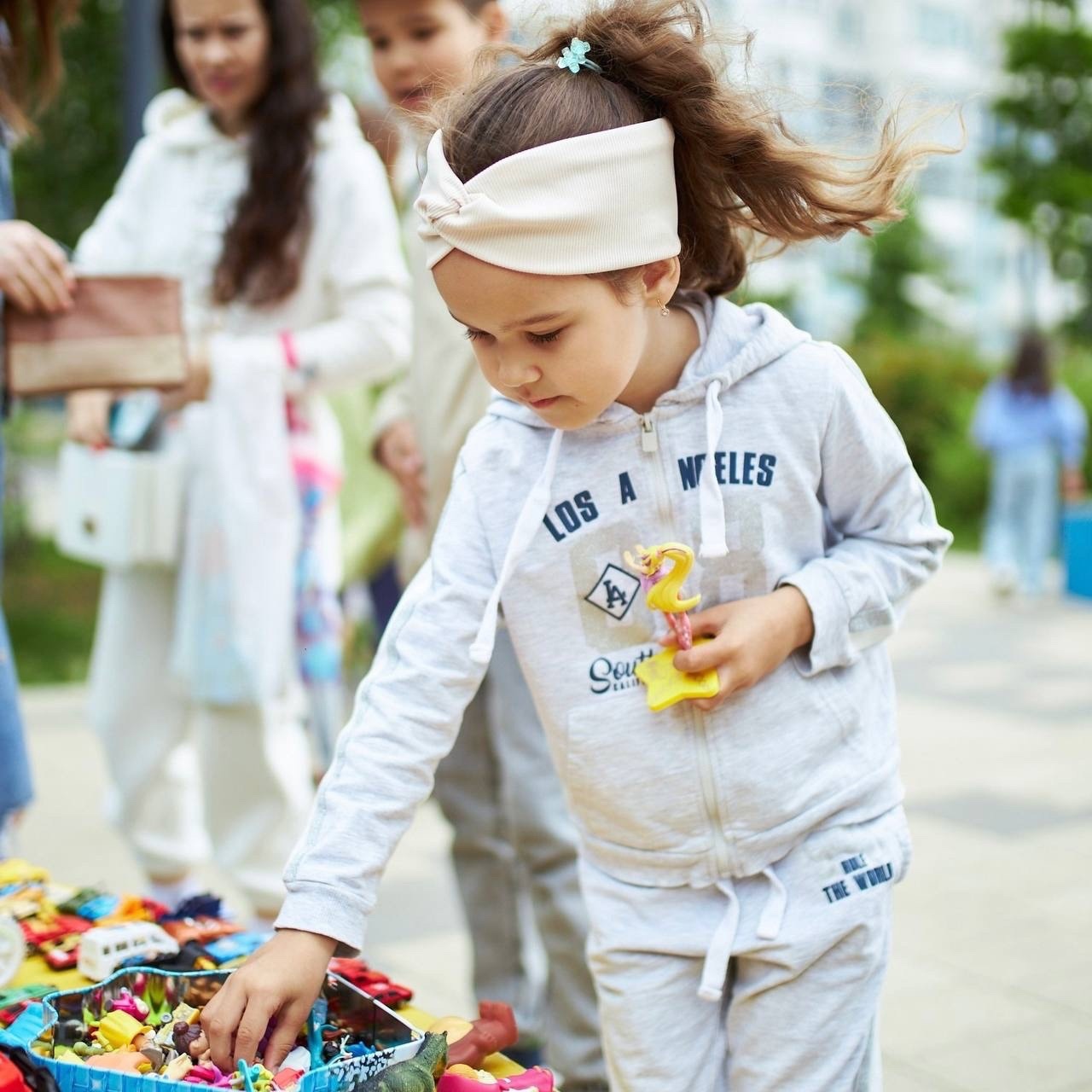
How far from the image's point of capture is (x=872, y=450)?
1.69 metres

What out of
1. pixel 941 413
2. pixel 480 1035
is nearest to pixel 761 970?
pixel 480 1035

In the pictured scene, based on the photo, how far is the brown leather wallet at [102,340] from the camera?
2609 millimetres

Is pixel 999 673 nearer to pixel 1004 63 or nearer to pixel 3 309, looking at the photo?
pixel 3 309

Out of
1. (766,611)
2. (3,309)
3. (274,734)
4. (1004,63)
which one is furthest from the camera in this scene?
(1004,63)

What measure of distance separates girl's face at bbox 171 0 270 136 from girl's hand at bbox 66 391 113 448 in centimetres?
66

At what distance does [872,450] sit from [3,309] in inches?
64.5

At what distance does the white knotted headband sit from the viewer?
1.49 meters

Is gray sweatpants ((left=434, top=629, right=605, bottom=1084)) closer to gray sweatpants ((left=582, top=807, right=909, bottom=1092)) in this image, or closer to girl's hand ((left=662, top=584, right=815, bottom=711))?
gray sweatpants ((left=582, top=807, right=909, bottom=1092))

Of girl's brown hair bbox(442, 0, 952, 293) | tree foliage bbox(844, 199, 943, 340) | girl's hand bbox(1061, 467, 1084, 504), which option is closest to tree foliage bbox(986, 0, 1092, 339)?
tree foliage bbox(844, 199, 943, 340)

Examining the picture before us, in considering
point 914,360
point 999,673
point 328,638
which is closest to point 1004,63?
point 914,360

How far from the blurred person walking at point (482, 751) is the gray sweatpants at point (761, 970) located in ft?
2.66

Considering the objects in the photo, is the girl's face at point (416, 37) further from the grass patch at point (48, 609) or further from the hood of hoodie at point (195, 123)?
the grass patch at point (48, 609)

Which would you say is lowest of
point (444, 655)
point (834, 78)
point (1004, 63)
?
point (444, 655)

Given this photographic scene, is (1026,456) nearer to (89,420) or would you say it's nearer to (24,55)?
(89,420)
